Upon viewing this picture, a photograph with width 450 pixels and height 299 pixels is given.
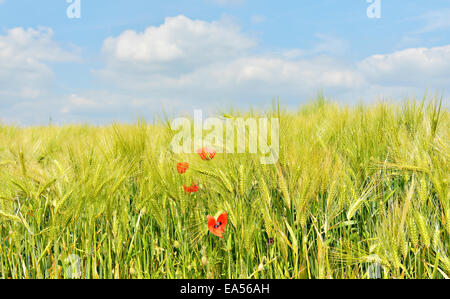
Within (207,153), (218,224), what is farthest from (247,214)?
(207,153)

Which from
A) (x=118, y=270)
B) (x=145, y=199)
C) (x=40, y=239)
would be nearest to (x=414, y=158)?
(x=145, y=199)

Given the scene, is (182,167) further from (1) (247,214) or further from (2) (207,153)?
(1) (247,214)

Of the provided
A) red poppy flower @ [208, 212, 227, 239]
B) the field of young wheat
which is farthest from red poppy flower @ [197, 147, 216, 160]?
red poppy flower @ [208, 212, 227, 239]

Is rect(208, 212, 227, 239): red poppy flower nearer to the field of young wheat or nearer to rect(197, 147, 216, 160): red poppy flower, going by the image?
the field of young wheat

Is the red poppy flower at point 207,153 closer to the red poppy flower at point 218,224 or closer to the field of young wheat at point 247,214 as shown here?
the field of young wheat at point 247,214

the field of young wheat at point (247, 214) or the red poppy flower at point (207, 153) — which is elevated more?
the red poppy flower at point (207, 153)

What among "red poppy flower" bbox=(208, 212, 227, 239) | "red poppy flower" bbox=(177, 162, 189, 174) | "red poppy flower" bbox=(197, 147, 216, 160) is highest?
"red poppy flower" bbox=(197, 147, 216, 160)

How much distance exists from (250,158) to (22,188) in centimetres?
104

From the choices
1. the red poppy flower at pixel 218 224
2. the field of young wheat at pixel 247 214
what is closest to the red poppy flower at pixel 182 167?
the field of young wheat at pixel 247 214

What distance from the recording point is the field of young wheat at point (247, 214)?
1.35 metres

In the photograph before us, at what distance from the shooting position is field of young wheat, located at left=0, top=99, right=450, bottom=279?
4.43 ft

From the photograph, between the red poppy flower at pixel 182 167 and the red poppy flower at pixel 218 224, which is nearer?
the red poppy flower at pixel 218 224

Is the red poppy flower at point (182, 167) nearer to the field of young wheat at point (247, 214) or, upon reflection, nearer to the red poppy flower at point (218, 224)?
the field of young wheat at point (247, 214)

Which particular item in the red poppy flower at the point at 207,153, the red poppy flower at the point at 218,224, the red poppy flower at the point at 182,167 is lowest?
the red poppy flower at the point at 218,224
